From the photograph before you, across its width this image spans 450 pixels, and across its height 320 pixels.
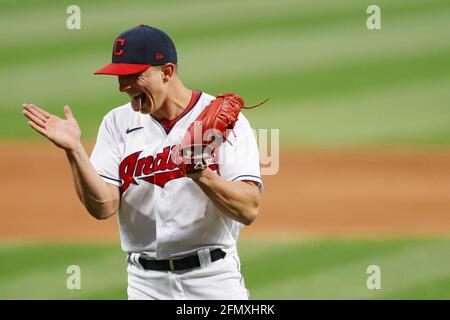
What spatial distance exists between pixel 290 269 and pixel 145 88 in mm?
1927

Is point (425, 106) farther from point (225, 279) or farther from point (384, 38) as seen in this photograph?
point (225, 279)

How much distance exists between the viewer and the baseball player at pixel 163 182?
7.88 ft

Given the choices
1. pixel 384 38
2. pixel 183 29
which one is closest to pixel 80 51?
pixel 183 29

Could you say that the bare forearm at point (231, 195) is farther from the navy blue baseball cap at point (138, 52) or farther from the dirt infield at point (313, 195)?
the dirt infield at point (313, 195)

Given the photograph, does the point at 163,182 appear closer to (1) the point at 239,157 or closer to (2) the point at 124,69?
(1) the point at 239,157

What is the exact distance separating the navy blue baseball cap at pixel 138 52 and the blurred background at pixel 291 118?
72.7 inches

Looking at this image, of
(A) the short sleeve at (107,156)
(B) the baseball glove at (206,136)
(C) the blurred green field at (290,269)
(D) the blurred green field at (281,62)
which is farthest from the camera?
(D) the blurred green field at (281,62)

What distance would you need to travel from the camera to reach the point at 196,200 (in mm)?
2449

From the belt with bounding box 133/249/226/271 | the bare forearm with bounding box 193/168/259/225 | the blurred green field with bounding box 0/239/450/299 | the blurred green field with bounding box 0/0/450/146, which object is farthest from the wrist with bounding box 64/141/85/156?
the blurred green field with bounding box 0/0/450/146

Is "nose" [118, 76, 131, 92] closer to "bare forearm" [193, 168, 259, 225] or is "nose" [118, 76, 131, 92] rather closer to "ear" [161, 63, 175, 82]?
"ear" [161, 63, 175, 82]

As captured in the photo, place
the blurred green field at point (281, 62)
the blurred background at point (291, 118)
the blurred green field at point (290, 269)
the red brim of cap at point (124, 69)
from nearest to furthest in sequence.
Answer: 1. the red brim of cap at point (124, 69)
2. the blurred green field at point (290, 269)
3. the blurred background at point (291, 118)
4. the blurred green field at point (281, 62)

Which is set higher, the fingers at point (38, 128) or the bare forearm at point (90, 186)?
the fingers at point (38, 128)

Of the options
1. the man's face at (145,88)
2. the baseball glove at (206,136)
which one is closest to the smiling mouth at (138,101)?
the man's face at (145,88)

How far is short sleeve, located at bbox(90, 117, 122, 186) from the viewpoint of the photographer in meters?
2.49
